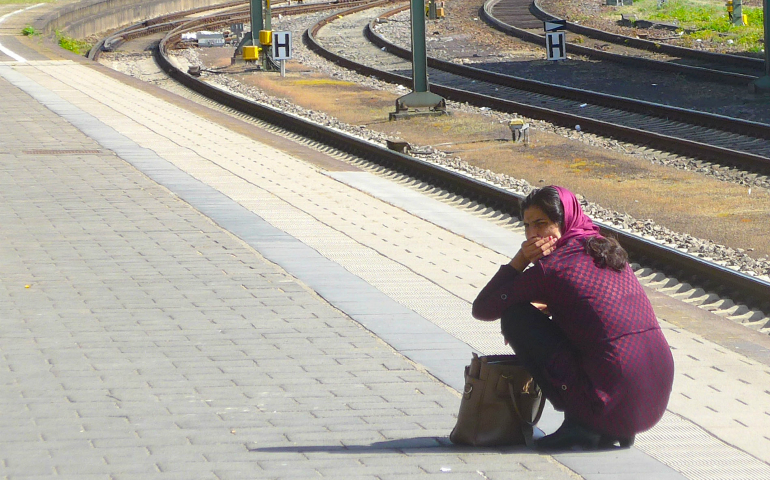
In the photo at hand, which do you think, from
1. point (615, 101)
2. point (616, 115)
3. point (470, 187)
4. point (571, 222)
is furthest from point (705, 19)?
point (571, 222)

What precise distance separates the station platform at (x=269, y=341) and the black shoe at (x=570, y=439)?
63mm

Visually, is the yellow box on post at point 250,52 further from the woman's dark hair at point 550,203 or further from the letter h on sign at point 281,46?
the woman's dark hair at point 550,203

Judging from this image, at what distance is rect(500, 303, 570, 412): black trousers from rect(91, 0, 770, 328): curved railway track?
10.9ft

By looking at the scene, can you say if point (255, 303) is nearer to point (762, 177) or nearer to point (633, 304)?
point (633, 304)

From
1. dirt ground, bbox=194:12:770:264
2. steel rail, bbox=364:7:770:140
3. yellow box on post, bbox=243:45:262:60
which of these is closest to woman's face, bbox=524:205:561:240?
dirt ground, bbox=194:12:770:264

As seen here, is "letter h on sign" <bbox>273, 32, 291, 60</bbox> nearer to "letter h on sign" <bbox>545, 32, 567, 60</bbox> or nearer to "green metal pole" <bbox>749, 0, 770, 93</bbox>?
"letter h on sign" <bbox>545, 32, 567, 60</bbox>

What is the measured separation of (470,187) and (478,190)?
20 centimetres

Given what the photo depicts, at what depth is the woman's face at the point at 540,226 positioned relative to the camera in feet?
14.8

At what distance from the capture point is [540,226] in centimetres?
451

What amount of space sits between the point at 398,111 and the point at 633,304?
14.1 metres

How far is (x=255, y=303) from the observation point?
685 cm

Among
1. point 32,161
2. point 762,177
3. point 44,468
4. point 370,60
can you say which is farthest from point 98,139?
point 370,60

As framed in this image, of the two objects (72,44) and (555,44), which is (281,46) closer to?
(555,44)

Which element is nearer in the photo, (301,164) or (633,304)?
(633,304)
